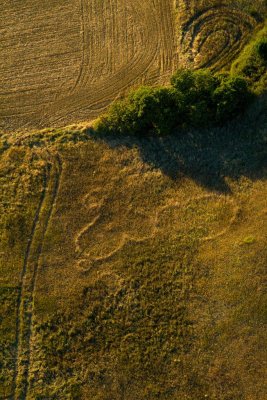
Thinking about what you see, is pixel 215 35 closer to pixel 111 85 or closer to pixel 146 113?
pixel 146 113

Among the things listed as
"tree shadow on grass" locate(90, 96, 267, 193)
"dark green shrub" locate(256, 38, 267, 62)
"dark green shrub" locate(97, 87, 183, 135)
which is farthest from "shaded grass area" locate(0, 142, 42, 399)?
"dark green shrub" locate(256, 38, 267, 62)

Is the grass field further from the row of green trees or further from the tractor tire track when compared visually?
the row of green trees

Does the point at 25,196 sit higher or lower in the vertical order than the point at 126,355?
higher

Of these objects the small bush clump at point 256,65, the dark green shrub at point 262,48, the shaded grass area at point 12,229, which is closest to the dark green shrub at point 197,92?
the small bush clump at point 256,65

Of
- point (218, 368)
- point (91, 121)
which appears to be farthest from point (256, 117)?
point (218, 368)

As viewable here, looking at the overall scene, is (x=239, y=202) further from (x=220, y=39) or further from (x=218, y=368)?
(x=220, y=39)
